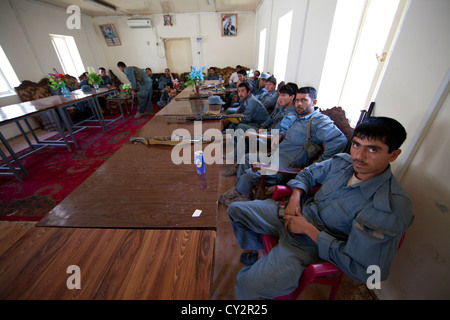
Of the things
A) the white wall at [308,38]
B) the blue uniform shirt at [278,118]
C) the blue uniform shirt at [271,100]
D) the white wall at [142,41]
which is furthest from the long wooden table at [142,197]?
the white wall at [142,41]

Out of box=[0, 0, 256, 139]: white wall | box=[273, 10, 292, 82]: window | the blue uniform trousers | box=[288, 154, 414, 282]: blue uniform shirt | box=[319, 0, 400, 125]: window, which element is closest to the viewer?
box=[288, 154, 414, 282]: blue uniform shirt

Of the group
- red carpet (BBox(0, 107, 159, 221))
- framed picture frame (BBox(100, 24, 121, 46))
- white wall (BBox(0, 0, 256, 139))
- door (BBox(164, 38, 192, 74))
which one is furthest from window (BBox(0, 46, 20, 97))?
door (BBox(164, 38, 192, 74))

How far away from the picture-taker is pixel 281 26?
3.62m

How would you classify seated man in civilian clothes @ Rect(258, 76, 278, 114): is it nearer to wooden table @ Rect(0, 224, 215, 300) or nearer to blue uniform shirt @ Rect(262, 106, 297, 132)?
blue uniform shirt @ Rect(262, 106, 297, 132)

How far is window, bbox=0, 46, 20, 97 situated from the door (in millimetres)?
4740

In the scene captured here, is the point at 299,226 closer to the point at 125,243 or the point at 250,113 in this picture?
the point at 125,243

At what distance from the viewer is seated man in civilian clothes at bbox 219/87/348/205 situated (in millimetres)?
1527

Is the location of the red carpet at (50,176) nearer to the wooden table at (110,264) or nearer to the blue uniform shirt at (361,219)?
the wooden table at (110,264)

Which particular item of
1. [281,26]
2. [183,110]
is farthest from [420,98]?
[281,26]

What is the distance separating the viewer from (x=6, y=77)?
4141 millimetres

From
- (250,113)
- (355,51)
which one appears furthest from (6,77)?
(355,51)

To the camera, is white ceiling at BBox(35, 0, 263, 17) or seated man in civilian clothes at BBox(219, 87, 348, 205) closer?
seated man in civilian clothes at BBox(219, 87, 348, 205)
